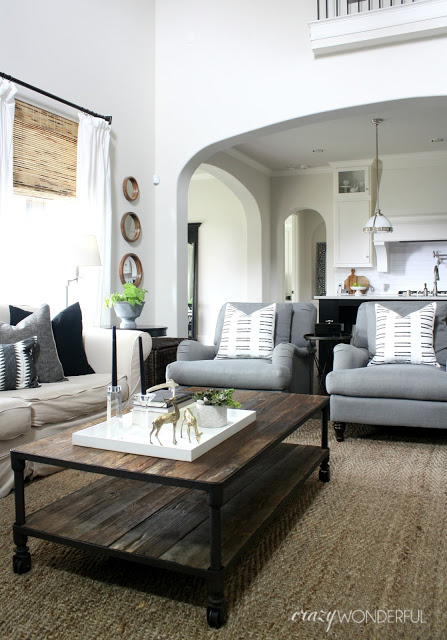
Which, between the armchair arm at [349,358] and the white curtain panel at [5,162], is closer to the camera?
the white curtain panel at [5,162]

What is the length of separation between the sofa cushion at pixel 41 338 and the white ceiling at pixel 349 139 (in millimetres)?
3718

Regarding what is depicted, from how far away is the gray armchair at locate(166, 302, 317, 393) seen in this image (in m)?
4.07

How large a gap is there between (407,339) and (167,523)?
264 centimetres

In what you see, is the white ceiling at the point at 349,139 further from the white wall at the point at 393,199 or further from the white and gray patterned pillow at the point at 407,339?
the white and gray patterned pillow at the point at 407,339

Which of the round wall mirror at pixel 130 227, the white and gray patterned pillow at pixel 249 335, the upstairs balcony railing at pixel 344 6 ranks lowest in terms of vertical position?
the white and gray patterned pillow at pixel 249 335

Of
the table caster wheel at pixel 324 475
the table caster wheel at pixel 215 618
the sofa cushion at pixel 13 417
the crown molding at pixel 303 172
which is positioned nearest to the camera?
the table caster wheel at pixel 215 618

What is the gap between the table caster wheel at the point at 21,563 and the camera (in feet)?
6.82

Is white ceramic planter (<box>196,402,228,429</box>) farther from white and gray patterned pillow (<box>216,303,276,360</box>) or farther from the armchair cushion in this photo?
white and gray patterned pillow (<box>216,303,276,360</box>)

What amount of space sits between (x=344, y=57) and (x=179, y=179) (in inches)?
73.6

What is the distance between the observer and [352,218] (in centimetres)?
879

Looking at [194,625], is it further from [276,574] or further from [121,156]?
[121,156]

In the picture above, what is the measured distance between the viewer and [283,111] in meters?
5.32

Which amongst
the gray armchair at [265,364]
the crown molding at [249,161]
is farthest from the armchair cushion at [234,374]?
the crown molding at [249,161]

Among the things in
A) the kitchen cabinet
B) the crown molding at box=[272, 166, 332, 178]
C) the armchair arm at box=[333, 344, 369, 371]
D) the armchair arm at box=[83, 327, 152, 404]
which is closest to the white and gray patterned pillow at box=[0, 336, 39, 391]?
the armchair arm at box=[83, 327, 152, 404]
